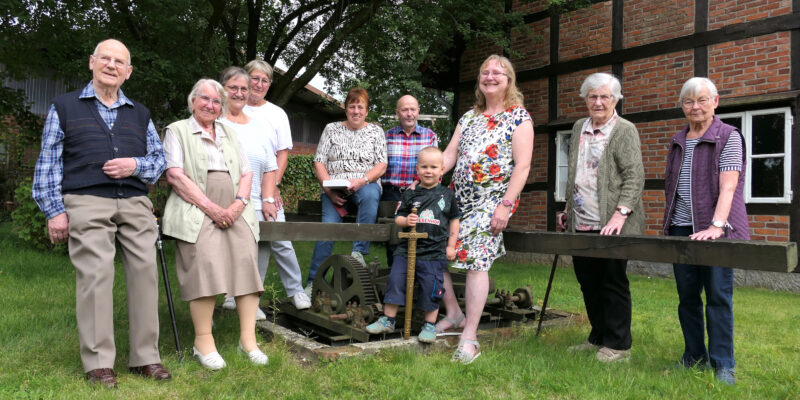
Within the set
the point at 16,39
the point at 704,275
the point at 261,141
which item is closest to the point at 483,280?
the point at 704,275

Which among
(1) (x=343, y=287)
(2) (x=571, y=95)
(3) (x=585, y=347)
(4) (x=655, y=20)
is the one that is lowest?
(3) (x=585, y=347)

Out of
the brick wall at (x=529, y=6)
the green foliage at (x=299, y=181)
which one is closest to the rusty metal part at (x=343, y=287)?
the brick wall at (x=529, y=6)

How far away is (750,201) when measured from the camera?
7.93 metres

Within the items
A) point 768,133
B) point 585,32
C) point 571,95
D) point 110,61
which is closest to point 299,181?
point 571,95

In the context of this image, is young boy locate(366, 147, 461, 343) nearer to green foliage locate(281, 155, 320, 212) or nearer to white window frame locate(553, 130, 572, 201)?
white window frame locate(553, 130, 572, 201)

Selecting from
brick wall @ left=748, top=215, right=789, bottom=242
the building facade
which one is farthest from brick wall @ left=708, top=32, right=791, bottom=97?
brick wall @ left=748, top=215, right=789, bottom=242

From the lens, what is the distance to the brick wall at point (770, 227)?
7.69 m

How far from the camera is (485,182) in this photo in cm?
355

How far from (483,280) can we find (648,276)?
633 cm

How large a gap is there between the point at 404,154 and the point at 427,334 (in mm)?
1757

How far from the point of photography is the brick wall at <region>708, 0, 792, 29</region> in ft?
25.0

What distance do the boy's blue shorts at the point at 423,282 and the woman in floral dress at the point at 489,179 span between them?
234mm

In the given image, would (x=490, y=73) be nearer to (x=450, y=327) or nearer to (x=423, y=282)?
(x=423, y=282)

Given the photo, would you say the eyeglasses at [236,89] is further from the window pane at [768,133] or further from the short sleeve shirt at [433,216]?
the window pane at [768,133]
